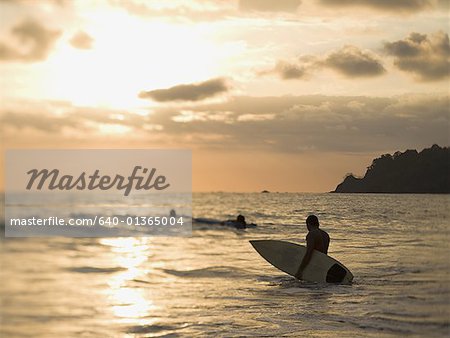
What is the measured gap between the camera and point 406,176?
29531 mm

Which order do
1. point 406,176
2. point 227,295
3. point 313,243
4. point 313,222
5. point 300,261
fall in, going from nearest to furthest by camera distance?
point 227,295 → point 313,222 → point 313,243 → point 300,261 → point 406,176

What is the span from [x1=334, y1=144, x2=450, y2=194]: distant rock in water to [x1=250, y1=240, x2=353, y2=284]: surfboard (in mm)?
2189

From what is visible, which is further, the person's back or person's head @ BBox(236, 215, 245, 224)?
person's head @ BBox(236, 215, 245, 224)

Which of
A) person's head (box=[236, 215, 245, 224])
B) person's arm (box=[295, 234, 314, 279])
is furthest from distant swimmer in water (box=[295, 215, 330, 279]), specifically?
person's head (box=[236, 215, 245, 224])

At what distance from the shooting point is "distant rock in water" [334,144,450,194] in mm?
17334

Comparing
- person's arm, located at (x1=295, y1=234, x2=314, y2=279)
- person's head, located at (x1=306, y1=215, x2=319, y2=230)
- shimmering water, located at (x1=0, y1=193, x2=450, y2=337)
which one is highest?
person's head, located at (x1=306, y1=215, x2=319, y2=230)

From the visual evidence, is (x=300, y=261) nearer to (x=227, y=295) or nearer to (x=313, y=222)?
(x=313, y=222)

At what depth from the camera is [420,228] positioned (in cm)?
2278

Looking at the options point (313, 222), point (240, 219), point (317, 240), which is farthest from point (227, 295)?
point (240, 219)

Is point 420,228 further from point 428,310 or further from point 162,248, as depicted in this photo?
point 428,310

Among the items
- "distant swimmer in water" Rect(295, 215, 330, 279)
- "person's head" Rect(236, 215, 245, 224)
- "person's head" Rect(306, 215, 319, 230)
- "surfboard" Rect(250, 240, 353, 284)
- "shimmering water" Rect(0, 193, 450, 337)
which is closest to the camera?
"shimmering water" Rect(0, 193, 450, 337)

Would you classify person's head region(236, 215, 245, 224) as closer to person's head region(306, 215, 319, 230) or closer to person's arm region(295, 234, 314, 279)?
person's arm region(295, 234, 314, 279)

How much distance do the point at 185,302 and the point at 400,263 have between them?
7.67 metres

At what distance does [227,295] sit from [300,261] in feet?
11.9
